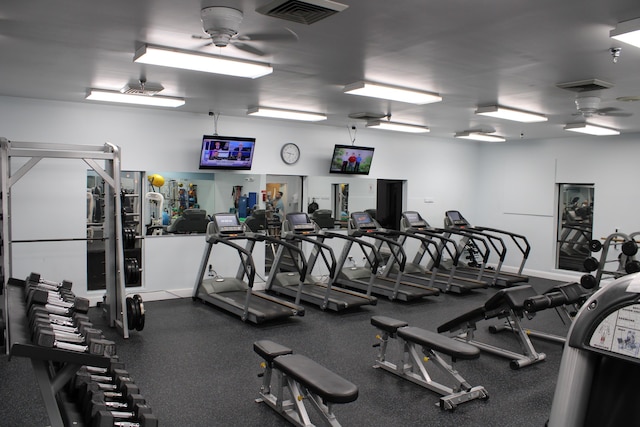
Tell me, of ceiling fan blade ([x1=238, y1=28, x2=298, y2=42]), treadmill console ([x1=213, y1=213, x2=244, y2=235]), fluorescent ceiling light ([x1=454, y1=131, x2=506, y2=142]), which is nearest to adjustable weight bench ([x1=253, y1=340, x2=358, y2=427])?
ceiling fan blade ([x1=238, y1=28, x2=298, y2=42])

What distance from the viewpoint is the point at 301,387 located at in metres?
3.47

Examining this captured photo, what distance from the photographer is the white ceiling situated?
121 inches

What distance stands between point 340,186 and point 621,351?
8534 mm

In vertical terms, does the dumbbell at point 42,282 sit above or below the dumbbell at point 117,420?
above

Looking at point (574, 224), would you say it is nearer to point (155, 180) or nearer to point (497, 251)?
point (497, 251)

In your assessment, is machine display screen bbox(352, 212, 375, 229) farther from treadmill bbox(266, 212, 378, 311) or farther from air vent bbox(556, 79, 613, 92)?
air vent bbox(556, 79, 613, 92)

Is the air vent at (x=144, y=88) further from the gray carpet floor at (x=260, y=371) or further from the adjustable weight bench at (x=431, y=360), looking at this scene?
the adjustable weight bench at (x=431, y=360)

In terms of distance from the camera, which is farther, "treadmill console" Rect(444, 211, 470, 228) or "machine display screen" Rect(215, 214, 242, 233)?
"treadmill console" Rect(444, 211, 470, 228)

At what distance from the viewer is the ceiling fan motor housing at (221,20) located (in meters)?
3.00

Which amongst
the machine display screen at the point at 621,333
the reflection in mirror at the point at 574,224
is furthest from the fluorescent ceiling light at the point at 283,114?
the machine display screen at the point at 621,333

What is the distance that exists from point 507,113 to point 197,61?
439cm

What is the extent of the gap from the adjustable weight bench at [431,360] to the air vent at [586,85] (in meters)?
2.82

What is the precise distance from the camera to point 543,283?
9500mm

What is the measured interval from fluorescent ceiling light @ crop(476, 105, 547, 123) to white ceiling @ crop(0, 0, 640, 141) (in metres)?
0.19
